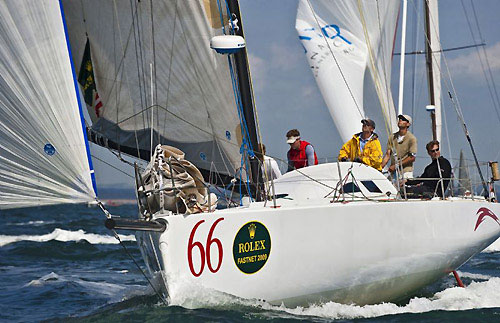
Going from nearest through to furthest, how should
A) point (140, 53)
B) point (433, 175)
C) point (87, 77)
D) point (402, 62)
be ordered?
point (140, 53), point (87, 77), point (433, 175), point (402, 62)

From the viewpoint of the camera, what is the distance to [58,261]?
1485 centimetres

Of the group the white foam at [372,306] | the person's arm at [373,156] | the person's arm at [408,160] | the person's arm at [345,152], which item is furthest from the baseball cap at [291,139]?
the white foam at [372,306]

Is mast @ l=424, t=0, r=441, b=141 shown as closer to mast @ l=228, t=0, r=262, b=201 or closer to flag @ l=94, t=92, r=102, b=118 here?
mast @ l=228, t=0, r=262, b=201

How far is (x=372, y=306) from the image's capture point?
7797 mm

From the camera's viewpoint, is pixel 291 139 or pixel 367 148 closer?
pixel 291 139

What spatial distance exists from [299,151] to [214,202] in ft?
6.78

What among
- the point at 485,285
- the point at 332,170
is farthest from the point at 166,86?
the point at 485,285

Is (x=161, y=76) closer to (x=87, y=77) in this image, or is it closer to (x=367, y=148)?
(x=87, y=77)

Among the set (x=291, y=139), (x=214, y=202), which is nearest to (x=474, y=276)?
(x=291, y=139)

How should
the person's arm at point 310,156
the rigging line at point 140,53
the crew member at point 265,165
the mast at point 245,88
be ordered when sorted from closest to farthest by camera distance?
the crew member at point 265,165
the mast at point 245,88
the rigging line at point 140,53
the person's arm at point 310,156

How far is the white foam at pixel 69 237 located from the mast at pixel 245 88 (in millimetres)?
12471

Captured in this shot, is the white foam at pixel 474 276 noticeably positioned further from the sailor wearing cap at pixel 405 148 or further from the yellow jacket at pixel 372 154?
the yellow jacket at pixel 372 154

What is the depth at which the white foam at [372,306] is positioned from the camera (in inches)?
261

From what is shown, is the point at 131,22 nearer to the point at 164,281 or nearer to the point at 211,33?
the point at 211,33
